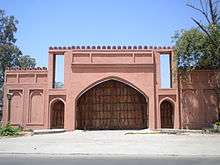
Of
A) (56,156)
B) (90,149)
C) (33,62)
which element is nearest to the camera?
(56,156)

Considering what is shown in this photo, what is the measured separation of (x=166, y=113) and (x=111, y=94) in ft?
17.0

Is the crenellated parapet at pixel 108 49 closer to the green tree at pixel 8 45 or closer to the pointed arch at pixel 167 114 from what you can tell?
the pointed arch at pixel 167 114

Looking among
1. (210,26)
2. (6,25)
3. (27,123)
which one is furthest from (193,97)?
(6,25)

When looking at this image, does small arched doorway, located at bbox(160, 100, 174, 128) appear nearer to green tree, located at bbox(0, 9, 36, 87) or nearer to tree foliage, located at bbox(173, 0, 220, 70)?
tree foliage, located at bbox(173, 0, 220, 70)

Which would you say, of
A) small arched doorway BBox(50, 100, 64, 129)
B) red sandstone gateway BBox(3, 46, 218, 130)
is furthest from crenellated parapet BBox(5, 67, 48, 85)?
small arched doorway BBox(50, 100, 64, 129)

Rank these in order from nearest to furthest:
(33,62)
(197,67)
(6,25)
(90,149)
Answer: (90,149), (197,67), (6,25), (33,62)

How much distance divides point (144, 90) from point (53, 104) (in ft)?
26.3

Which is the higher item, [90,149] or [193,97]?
[193,97]

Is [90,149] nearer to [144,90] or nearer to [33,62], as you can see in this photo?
[144,90]

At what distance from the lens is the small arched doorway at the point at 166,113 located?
99.1 feet

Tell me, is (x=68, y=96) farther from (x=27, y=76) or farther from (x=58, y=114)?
(x=27, y=76)

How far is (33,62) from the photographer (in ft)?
177

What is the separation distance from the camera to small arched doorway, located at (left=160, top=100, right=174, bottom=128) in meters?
30.2
